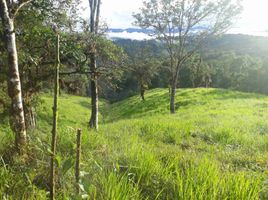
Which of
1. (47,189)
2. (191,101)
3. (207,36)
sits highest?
(207,36)

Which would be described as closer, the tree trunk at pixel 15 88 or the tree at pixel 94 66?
the tree trunk at pixel 15 88

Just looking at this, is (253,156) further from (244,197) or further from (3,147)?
(3,147)

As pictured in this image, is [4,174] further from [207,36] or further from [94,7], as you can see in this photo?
[207,36]

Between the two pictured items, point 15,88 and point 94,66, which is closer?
point 15,88

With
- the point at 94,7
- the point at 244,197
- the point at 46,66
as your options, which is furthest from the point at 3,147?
the point at 94,7

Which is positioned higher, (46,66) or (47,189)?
(46,66)

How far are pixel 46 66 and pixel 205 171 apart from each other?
40.3 feet

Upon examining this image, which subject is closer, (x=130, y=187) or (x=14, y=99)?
(x=130, y=187)

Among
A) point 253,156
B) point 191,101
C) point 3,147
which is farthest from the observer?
point 191,101

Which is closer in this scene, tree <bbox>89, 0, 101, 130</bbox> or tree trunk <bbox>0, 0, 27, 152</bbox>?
tree trunk <bbox>0, 0, 27, 152</bbox>

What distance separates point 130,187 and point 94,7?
15.8 m

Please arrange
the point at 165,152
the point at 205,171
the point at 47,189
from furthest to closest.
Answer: the point at 165,152 < the point at 205,171 < the point at 47,189

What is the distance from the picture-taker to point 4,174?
4.69 meters

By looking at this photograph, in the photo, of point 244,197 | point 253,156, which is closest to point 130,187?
point 244,197
